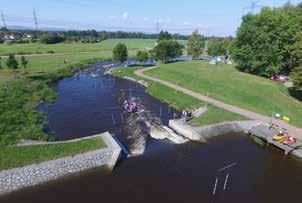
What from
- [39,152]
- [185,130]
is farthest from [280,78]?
[39,152]

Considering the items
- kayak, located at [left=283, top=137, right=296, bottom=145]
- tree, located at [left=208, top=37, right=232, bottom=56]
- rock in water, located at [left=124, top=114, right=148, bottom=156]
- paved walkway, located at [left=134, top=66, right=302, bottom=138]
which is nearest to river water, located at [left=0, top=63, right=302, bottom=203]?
rock in water, located at [left=124, top=114, right=148, bottom=156]

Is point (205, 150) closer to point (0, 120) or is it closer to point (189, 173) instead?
point (189, 173)

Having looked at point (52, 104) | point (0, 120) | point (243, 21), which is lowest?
point (52, 104)

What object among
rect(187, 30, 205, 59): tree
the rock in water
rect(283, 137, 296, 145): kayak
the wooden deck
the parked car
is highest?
rect(187, 30, 205, 59): tree

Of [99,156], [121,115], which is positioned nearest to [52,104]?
[121,115]

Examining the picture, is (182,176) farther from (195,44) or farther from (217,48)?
(217,48)

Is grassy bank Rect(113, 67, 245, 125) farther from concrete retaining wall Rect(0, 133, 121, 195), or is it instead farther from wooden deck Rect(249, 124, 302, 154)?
concrete retaining wall Rect(0, 133, 121, 195)
